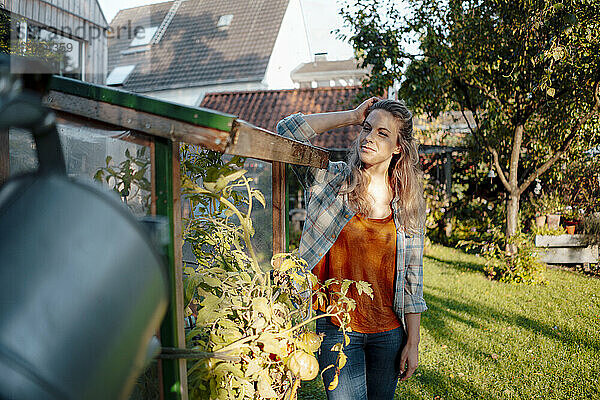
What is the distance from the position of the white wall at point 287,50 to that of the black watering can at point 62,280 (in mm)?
14602

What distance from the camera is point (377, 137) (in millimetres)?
2074

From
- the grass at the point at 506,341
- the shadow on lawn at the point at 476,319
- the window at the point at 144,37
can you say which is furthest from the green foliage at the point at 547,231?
the window at the point at 144,37

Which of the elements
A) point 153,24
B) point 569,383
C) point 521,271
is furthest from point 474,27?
point 153,24

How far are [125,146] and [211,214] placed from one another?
0.55 meters

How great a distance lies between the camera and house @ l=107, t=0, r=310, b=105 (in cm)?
1491

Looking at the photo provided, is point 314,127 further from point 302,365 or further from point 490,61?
point 490,61

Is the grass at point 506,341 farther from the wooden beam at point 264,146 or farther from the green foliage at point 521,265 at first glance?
the wooden beam at point 264,146

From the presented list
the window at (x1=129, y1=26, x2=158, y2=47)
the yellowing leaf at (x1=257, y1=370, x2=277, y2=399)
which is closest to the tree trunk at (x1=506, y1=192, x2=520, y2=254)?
the yellowing leaf at (x1=257, y1=370, x2=277, y2=399)

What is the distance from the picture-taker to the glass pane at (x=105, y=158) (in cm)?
91

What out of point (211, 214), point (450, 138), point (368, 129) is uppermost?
point (450, 138)

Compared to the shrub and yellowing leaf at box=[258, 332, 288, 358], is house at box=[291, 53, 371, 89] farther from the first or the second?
yellowing leaf at box=[258, 332, 288, 358]

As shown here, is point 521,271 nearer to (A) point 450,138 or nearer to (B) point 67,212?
(A) point 450,138

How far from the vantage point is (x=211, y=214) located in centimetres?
144

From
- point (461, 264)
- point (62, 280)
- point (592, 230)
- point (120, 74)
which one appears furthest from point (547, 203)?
point (120, 74)
